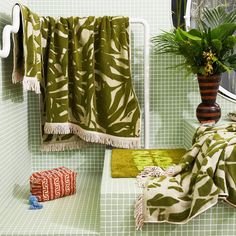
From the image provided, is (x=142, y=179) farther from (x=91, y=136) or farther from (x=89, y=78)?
(x=89, y=78)

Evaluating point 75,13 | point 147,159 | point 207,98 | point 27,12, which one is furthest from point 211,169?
point 75,13

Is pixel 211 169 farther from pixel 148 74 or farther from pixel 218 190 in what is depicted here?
pixel 148 74

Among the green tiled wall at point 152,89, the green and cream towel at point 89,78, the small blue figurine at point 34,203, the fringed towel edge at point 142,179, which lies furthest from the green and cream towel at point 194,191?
the green tiled wall at point 152,89

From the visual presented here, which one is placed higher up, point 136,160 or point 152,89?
point 152,89

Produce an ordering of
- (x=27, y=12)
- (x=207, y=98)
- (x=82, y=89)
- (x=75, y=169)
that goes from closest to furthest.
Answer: (x=27, y=12)
(x=207, y=98)
(x=82, y=89)
(x=75, y=169)

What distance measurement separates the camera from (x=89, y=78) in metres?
2.60

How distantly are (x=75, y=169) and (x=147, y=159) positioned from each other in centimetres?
73

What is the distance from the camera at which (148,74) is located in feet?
8.93

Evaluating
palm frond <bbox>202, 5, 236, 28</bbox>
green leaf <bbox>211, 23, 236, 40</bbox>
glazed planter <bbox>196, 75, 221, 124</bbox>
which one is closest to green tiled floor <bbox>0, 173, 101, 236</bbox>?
glazed planter <bbox>196, 75, 221, 124</bbox>

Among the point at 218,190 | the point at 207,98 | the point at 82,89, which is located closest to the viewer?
the point at 218,190

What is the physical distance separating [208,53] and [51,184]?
110cm

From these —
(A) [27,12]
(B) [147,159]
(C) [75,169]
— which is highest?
(A) [27,12]

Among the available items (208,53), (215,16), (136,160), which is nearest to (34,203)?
(136,160)

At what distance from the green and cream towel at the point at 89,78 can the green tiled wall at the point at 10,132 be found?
164mm
